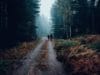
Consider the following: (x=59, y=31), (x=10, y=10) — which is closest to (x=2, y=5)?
(x=10, y=10)

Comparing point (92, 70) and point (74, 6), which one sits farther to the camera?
point (74, 6)

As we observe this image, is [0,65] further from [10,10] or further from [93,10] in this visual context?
[93,10]

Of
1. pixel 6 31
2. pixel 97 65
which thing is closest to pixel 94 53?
pixel 97 65

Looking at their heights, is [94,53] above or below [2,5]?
below

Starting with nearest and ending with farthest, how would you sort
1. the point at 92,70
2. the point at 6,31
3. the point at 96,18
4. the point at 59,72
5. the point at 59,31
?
the point at 92,70, the point at 59,72, the point at 6,31, the point at 96,18, the point at 59,31

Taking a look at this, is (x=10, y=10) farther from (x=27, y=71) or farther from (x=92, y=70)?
(x=92, y=70)

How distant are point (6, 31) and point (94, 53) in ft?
54.9

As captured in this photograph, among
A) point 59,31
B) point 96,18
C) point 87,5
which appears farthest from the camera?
point 59,31

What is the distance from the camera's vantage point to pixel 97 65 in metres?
14.0

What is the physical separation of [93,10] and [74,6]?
4.94m

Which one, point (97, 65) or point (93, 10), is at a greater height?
point (93, 10)

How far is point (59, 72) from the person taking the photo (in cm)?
1491

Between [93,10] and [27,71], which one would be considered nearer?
[27,71]

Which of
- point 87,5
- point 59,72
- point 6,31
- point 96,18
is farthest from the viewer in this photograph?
point 87,5
